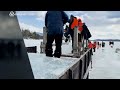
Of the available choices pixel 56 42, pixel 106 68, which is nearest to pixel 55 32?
pixel 56 42

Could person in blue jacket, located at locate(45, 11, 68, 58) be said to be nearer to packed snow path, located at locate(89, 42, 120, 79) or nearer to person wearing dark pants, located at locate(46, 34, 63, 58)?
person wearing dark pants, located at locate(46, 34, 63, 58)

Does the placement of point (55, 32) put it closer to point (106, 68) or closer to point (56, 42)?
point (56, 42)

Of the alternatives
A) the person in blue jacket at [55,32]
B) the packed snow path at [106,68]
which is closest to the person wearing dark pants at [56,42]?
the person in blue jacket at [55,32]

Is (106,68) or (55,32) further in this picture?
(106,68)

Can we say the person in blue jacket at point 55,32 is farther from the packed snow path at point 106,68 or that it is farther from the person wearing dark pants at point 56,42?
the packed snow path at point 106,68

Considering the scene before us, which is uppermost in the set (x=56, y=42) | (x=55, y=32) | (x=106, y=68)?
(x=55, y=32)

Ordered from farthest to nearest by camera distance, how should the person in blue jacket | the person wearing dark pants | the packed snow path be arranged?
the person wearing dark pants, the person in blue jacket, the packed snow path

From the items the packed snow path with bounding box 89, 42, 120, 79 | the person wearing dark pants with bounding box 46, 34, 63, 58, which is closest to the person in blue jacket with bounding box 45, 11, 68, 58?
the person wearing dark pants with bounding box 46, 34, 63, 58

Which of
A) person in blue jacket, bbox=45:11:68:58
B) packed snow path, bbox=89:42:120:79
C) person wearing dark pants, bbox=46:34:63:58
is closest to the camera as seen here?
packed snow path, bbox=89:42:120:79

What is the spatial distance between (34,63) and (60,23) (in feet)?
1.86
